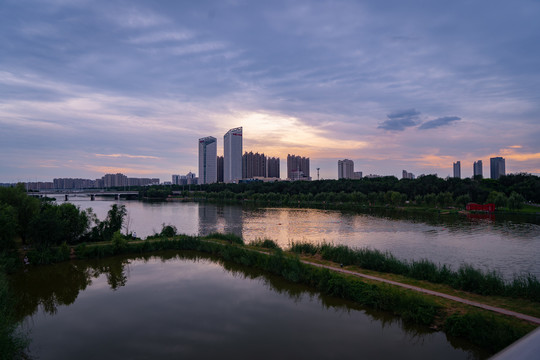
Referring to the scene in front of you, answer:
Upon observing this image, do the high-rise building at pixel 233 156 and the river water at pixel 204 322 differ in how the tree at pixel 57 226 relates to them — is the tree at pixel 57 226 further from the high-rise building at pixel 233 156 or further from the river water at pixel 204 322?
the high-rise building at pixel 233 156

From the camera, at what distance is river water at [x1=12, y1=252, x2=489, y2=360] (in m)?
9.95

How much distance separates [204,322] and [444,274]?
10199mm

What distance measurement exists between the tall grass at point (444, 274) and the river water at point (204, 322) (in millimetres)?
3358

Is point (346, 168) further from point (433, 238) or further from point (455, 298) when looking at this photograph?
point (455, 298)

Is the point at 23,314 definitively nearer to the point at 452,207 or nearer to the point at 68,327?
the point at 68,327

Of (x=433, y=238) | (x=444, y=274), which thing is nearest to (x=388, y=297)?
(x=444, y=274)

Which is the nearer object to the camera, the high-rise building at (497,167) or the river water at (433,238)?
the river water at (433,238)

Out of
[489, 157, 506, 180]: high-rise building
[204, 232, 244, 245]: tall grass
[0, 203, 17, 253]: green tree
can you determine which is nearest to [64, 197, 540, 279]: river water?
[204, 232, 244, 245]: tall grass

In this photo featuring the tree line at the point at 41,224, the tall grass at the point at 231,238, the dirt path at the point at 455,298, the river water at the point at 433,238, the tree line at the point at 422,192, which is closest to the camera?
the dirt path at the point at 455,298

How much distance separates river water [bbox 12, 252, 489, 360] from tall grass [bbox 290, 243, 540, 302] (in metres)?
3.36

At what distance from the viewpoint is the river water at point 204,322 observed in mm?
9953

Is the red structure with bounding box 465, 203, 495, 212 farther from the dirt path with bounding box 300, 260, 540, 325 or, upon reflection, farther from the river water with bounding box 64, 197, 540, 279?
the dirt path with bounding box 300, 260, 540, 325

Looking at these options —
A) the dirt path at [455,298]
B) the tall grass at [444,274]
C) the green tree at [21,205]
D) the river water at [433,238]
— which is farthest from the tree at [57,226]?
the dirt path at [455,298]

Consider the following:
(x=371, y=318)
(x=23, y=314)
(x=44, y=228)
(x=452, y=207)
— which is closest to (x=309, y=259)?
(x=371, y=318)
